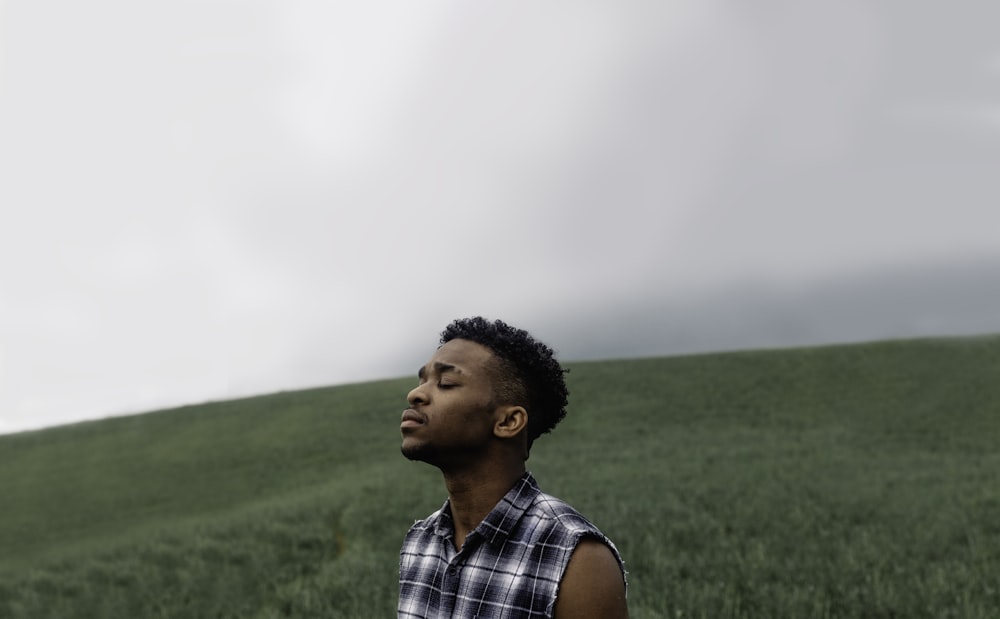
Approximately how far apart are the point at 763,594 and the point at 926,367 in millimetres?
36267

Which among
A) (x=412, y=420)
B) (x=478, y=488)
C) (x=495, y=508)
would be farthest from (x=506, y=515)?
(x=412, y=420)

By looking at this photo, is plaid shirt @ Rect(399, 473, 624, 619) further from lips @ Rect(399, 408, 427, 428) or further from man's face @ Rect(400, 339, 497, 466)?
lips @ Rect(399, 408, 427, 428)

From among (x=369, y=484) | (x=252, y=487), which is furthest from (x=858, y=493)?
(x=252, y=487)

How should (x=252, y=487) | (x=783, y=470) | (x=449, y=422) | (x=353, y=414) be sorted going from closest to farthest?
1. (x=449, y=422)
2. (x=783, y=470)
3. (x=252, y=487)
4. (x=353, y=414)

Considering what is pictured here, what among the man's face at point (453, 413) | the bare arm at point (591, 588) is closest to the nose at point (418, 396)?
the man's face at point (453, 413)

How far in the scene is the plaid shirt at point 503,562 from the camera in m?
2.25

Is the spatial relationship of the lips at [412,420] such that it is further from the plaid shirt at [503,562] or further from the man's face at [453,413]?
the plaid shirt at [503,562]

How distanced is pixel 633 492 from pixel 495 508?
1556 cm

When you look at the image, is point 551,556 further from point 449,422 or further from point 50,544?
point 50,544

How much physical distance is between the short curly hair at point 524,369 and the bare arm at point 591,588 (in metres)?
0.44

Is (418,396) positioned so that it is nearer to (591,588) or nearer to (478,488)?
(478,488)

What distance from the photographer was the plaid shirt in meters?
2.25

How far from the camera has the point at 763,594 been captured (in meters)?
9.43

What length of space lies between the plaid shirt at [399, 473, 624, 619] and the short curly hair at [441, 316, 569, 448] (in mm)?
234
